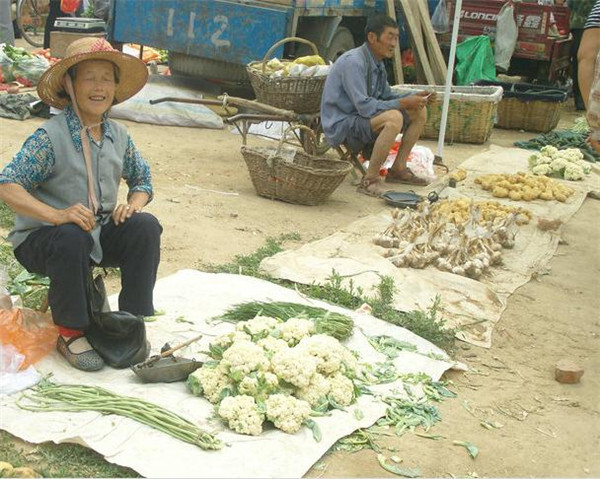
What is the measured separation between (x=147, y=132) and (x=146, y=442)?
5.98 meters

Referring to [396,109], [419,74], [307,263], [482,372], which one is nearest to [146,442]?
[482,372]

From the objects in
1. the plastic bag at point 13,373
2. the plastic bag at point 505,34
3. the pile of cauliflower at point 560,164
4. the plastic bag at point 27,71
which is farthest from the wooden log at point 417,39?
the plastic bag at point 13,373

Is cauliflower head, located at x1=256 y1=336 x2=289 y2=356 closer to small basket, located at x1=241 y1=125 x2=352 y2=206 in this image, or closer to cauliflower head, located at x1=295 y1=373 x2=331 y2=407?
cauliflower head, located at x1=295 y1=373 x2=331 y2=407

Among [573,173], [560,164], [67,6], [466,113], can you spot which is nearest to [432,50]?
[466,113]

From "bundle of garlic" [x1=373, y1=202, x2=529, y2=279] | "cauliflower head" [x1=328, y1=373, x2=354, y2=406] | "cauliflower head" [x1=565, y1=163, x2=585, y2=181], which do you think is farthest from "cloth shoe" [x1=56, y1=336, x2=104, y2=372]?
"cauliflower head" [x1=565, y1=163, x2=585, y2=181]

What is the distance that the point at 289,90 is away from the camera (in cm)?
743

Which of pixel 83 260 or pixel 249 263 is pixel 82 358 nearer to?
pixel 83 260

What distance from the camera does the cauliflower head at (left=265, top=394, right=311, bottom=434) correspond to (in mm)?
3146

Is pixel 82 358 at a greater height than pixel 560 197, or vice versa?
pixel 560 197

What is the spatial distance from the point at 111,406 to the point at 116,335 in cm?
45

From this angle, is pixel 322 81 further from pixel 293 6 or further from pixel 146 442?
pixel 146 442

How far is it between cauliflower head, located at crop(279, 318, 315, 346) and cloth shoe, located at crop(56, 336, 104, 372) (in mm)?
756

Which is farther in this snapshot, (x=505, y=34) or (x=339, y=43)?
(x=505, y=34)

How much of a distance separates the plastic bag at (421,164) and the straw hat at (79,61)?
4.56 meters
